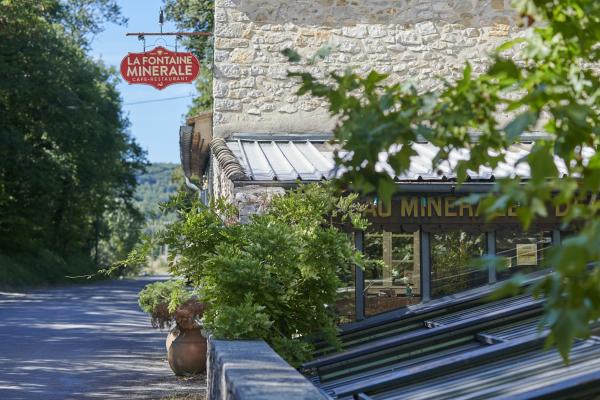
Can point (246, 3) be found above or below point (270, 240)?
above

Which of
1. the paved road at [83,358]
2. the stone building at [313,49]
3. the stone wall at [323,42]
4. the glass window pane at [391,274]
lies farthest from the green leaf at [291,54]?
the stone wall at [323,42]

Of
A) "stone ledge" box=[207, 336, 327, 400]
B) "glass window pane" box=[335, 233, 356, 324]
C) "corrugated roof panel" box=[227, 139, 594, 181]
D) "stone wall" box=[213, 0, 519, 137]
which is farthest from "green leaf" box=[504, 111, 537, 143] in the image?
"stone wall" box=[213, 0, 519, 137]

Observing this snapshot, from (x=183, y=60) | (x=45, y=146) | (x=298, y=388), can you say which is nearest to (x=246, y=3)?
(x=183, y=60)

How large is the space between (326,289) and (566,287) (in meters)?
5.52

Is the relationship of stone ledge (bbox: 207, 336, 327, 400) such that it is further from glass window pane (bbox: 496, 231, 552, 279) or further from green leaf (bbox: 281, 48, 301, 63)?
glass window pane (bbox: 496, 231, 552, 279)

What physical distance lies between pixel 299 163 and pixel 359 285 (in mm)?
1652

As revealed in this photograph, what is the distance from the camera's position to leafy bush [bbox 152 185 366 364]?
7230 millimetres

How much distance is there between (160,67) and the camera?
15.7 m

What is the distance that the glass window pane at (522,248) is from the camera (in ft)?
35.9

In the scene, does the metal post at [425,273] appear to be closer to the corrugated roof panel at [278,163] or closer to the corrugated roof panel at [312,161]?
the corrugated roof panel at [312,161]

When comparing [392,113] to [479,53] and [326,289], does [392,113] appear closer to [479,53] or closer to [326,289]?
[326,289]

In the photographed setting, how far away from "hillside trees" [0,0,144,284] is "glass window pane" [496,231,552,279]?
2717cm

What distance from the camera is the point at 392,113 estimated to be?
309 cm

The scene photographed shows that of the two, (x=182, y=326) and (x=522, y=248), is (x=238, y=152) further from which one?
(x=522, y=248)
